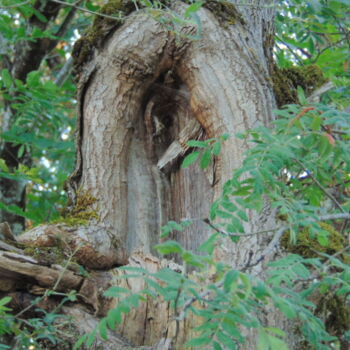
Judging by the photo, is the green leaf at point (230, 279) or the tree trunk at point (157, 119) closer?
the green leaf at point (230, 279)

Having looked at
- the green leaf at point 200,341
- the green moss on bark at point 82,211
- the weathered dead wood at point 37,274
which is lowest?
the weathered dead wood at point 37,274

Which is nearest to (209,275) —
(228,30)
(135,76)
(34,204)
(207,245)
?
(207,245)

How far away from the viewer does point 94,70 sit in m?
3.41

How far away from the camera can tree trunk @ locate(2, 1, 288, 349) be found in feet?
10.2

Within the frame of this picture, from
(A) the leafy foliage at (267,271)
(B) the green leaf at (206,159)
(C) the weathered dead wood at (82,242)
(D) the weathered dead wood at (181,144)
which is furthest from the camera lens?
(D) the weathered dead wood at (181,144)

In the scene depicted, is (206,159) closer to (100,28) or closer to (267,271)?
(267,271)

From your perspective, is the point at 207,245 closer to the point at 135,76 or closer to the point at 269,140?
the point at 269,140

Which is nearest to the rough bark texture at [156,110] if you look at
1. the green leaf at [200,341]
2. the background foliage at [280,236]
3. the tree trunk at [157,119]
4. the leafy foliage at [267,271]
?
the tree trunk at [157,119]

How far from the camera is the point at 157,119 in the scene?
357 centimetres

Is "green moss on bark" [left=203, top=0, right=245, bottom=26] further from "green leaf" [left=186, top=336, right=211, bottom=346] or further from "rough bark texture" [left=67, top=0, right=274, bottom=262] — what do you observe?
"green leaf" [left=186, top=336, right=211, bottom=346]

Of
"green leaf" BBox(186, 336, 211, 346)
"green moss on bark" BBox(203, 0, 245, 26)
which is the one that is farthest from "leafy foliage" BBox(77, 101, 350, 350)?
"green moss on bark" BBox(203, 0, 245, 26)

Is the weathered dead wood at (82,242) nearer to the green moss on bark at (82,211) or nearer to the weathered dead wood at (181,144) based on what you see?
the green moss on bark at (82,211)

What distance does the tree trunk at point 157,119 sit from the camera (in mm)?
3105

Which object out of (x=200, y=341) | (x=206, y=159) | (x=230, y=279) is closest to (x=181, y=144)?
(x=206, y=159)
